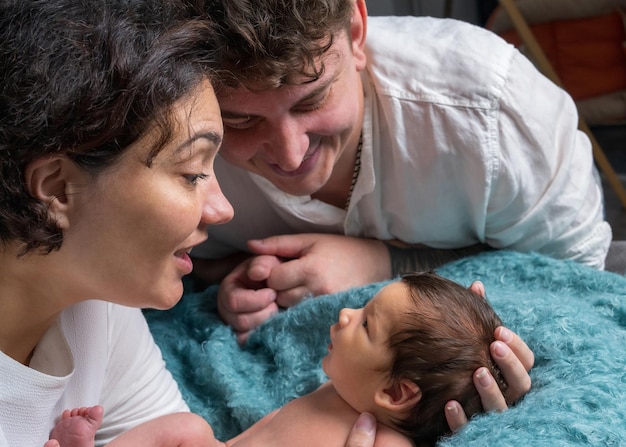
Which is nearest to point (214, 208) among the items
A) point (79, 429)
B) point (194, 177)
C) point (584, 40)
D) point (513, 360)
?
point (194, 177)

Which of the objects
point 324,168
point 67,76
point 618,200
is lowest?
point 618,200

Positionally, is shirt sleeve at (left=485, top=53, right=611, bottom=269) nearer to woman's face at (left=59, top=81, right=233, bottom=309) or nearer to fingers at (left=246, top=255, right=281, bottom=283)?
fingers at (left=246, top=255, right=281, bottom=283)

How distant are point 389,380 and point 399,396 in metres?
0.02

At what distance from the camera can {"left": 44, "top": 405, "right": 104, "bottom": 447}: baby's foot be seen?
1.00 m

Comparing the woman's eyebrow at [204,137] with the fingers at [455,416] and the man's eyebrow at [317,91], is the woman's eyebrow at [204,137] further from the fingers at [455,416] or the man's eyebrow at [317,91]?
the fingers at [455,416]

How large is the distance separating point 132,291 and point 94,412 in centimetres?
16

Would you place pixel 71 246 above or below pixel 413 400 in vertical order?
above

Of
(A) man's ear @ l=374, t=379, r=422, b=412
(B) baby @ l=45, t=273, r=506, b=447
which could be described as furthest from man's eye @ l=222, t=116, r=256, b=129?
(A) man's ear @ l=374, t=379, r=422, b=412

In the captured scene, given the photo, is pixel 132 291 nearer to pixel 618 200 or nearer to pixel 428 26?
pixel 428 26

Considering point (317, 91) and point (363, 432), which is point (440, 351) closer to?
point (363, 432)

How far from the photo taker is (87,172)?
90cm

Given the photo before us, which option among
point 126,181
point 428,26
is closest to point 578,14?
point 428,26

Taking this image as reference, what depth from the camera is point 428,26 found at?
148 cm

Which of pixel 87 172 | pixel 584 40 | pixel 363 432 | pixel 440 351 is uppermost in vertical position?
pixel 87 172
